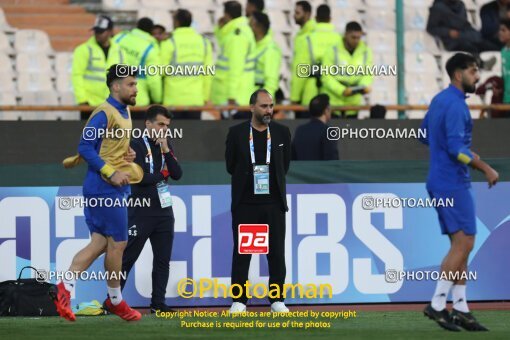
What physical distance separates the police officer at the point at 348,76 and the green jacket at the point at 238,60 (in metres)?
0.90

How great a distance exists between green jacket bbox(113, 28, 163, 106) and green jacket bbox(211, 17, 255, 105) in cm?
87

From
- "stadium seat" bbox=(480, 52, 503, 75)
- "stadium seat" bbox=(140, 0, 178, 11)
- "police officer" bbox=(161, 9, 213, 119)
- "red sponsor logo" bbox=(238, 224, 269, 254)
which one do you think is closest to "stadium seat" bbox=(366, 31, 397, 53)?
"stadium seat" bbox=(480, 52, 503, 75)

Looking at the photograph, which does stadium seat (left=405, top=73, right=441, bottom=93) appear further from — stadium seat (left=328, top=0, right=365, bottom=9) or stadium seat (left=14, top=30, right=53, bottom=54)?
stadium seat (left=14, top=30, right=53, bottom=54)

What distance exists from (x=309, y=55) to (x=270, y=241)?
457 centimetres

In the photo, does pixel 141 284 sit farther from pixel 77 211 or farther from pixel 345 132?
pixel 345 132

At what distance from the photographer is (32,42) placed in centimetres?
1772

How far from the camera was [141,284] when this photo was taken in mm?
12422

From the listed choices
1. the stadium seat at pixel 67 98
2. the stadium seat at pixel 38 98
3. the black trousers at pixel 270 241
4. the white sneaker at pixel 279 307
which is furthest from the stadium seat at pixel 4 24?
the white sneaker at pixel 279 307

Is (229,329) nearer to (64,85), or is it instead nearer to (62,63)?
(64,85)

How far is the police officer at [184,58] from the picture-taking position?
1526 centimetres

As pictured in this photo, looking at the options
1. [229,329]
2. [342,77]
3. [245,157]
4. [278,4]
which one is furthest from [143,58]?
[229,329]

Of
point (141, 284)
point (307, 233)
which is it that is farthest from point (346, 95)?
point (141, 284)

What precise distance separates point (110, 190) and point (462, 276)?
2.88 metres

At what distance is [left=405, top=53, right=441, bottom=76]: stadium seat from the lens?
59.9 ft
